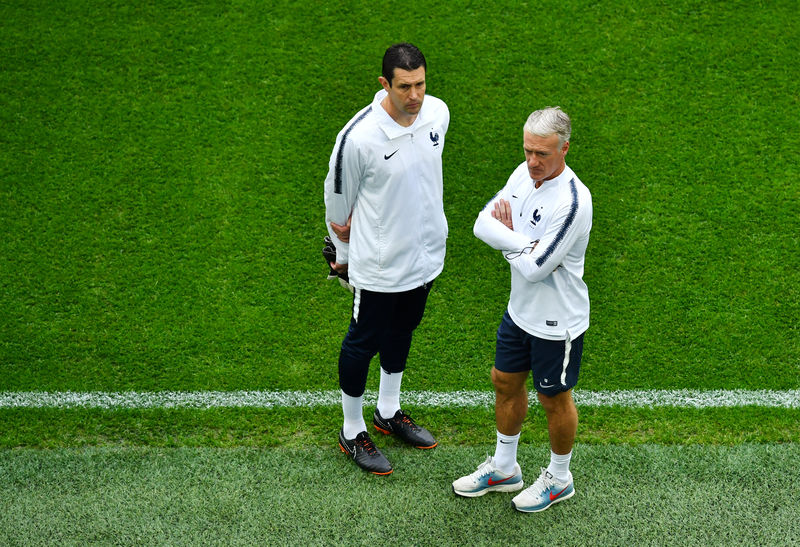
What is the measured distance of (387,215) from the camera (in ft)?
12.4

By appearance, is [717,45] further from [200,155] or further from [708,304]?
[200,155]

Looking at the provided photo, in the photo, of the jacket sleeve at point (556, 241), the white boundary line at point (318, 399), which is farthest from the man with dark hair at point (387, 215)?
the jacket sleeve at point (556, 241)

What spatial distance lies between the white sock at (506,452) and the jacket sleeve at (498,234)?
40.1 inches

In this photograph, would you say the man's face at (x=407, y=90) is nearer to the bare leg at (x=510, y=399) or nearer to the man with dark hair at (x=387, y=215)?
the man with dark hair at (x=387, y=215)

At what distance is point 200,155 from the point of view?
600 cm

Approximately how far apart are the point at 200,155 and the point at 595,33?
334 centimetres

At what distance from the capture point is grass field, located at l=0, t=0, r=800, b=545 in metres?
4.02

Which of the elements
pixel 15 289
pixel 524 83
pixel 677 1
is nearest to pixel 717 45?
pixel 677 1

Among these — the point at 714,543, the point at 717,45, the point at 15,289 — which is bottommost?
the point at 714,543

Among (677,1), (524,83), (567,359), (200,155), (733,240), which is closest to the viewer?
(567,359)

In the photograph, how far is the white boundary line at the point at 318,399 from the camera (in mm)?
4605

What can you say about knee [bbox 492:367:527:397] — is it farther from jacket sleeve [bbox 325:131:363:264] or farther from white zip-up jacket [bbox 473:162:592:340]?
jacket sleeve [bbox 325:131:363:264]

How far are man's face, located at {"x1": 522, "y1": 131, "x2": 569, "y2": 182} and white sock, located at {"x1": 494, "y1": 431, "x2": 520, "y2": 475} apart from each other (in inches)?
52.3

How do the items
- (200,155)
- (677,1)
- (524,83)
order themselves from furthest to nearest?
(677,1), (524,83), (200,155)
